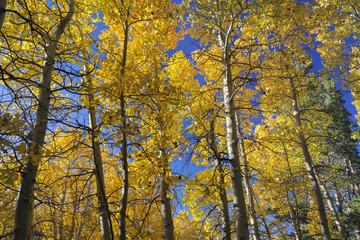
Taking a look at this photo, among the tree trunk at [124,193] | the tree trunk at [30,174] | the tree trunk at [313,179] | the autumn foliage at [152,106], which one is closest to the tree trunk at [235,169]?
the autumn foliage at [152,106]

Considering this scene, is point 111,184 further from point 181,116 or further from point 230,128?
point 230,128

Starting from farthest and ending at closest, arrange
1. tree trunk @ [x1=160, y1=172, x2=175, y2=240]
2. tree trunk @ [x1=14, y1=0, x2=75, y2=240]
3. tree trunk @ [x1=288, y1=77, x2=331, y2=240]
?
tree trunk @ [x1=288, y1=77, x2=331, y2=240] < tree trunk @ [x1=160, y1=172, x2=175, y2=240] < tree trunk @ [x1=14, y1=0, x2=75, y2=240]

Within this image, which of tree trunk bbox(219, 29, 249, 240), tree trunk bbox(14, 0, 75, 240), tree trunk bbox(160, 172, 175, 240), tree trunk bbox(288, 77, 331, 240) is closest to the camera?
tree trunk bbox(14, 0, 75, 240)

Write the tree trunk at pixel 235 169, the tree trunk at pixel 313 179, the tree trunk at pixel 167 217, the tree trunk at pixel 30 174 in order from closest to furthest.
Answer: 1. the tree trunk at pixel 30 174
2. the tree trunk at pixel 235 169
3. the tree trunk at pixel 167 217
4. the tree trunk at pixel 313 179

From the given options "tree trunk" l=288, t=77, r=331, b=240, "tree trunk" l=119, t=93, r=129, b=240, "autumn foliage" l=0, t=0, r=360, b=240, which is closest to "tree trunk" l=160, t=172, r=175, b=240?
"autumn foliage" l=0, t=0, r=360, b=240

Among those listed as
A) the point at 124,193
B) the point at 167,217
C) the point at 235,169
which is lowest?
the point at 167,217

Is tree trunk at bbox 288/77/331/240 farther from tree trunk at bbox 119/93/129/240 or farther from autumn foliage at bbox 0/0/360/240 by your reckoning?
tree trunk at bbox 119/93/129/240

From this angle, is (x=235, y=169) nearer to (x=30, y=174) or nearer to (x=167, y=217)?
(x=30, y=174)

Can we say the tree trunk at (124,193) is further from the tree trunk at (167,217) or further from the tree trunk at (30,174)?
the tree trunk at (167,217)

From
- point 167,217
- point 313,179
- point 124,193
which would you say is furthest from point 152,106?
point 313,179

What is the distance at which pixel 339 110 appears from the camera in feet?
65.2

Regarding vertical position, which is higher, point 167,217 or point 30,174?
point 30,174

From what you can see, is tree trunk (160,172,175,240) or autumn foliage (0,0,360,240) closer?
autumn foliage (0,0,360,240)

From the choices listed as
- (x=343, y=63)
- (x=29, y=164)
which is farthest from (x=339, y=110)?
(x=29, y=164)
